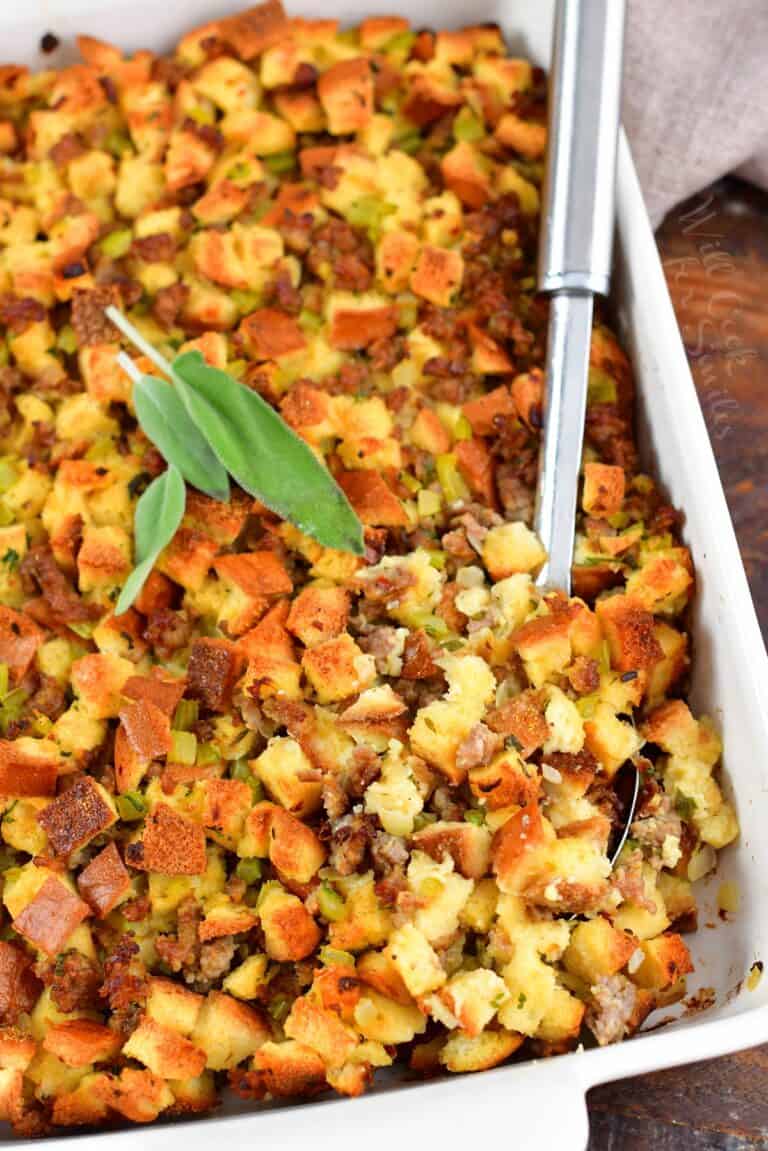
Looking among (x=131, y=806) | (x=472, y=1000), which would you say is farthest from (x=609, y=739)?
(x=131, y=806)

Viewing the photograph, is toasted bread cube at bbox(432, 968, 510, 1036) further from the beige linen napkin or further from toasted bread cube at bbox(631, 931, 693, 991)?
the beige linen napkin

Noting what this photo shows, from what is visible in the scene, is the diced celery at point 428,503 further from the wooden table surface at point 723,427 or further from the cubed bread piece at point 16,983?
the cubed bread piece at point 16,983

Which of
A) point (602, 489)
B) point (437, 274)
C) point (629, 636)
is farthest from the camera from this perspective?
point (437, 274)

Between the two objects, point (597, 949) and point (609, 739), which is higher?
point (609, 739)

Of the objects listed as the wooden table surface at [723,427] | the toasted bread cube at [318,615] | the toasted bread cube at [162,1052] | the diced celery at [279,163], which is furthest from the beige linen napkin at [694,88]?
the toasted bread cube at [162,1052]

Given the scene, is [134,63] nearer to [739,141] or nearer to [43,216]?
[43,216]

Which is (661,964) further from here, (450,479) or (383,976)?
(450,479)

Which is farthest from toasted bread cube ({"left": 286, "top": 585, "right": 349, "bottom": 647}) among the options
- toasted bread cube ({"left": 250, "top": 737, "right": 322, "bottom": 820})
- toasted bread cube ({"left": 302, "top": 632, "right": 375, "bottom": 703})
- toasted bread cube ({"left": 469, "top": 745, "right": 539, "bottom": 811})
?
toasted bread cube ({"left": 469, "top": 745, "right": 539, "bottom": 811})
